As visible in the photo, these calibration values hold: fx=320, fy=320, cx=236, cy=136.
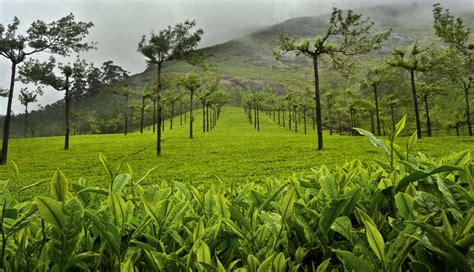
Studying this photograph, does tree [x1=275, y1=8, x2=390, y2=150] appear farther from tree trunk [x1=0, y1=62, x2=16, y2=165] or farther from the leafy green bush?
the leafy green bush

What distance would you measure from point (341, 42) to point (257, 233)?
27179 mm

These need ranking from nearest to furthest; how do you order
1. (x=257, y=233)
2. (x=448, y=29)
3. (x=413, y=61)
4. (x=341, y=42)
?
(x=257, y=233), (x=448, y=29), (x=341, y=42), (x=413, y=61)

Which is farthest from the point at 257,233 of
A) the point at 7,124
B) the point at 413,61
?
the point at 413,61

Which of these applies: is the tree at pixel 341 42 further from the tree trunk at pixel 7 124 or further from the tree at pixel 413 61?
the tree trunk at pixel 7 124

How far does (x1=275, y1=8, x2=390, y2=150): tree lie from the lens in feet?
79.5

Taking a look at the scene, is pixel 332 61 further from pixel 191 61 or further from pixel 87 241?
pixel 87 241

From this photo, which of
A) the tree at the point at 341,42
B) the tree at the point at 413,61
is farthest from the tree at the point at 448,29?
the tree at the point at 413,61

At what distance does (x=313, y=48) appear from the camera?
27438 mm

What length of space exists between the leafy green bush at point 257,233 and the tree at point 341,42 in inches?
1000

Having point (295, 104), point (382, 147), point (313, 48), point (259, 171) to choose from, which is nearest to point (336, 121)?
point (295, 104)

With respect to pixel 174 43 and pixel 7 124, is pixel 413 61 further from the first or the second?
pixel 7 124

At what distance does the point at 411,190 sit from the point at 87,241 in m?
1.06

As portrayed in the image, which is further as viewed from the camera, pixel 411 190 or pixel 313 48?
pixel 313 48

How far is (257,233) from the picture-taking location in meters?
Result: 1.04
